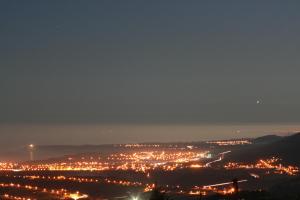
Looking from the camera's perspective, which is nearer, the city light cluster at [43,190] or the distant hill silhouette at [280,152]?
the city light cluster at [43,190]

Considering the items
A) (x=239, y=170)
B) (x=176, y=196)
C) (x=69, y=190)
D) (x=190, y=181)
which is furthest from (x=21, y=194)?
(x=239, y=170)

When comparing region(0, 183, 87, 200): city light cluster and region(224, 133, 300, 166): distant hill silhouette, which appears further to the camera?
region(224, 133, 300, 166): distant hill silhouette

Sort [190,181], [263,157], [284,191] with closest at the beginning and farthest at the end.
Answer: [284,191]
[190,181]
[263,157]

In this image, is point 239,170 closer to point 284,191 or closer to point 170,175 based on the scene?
point 170,175

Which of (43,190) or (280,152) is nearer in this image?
(43,190)

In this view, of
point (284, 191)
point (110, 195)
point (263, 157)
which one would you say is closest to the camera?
point (284, 191)

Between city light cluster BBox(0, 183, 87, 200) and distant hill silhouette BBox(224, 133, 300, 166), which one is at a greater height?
distant hill silhouette BBox(224, 133, 300, 166)

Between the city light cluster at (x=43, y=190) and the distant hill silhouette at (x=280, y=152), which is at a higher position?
the distant hill silhouette at (x=280, y=152)

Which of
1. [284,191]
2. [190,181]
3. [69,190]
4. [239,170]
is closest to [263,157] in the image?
[239,170]

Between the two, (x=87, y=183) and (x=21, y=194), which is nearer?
(x=21, y=194)
